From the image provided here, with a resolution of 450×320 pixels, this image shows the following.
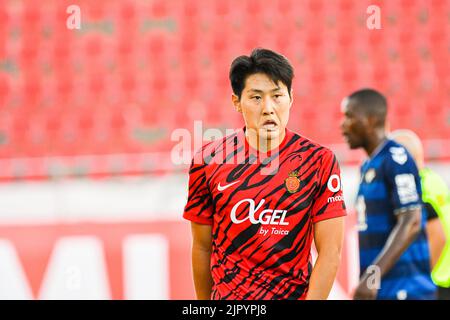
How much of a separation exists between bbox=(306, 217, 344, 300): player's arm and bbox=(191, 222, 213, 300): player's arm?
446mm

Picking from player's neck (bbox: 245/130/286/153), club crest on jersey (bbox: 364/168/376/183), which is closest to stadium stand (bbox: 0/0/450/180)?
club crest on jersey (bbox: 364/168/376/183)

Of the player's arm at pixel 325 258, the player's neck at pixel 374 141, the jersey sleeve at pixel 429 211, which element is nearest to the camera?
the player's arm at pixel 325 258

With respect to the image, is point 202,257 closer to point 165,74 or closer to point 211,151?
point 211,151

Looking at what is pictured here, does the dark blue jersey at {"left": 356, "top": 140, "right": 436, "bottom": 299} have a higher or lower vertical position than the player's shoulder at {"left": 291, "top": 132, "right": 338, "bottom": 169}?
lower

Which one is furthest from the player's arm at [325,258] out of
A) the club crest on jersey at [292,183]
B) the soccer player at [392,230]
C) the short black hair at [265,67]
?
the soccer player at [392,230]

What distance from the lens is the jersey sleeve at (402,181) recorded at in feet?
13.6

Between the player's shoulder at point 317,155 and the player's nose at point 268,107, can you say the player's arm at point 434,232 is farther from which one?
the player's nose at point 268,107

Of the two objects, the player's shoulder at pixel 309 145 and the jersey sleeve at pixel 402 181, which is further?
the jersey sleeve at pixel 402 181

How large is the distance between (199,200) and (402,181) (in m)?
1.44

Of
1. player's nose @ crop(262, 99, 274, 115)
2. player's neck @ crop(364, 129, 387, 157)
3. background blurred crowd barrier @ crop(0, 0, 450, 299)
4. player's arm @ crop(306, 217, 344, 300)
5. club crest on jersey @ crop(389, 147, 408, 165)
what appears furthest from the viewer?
background blurred crowd barrier @ crop(0, 0, 450, 299)

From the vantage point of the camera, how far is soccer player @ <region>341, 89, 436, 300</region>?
4055 millimetres

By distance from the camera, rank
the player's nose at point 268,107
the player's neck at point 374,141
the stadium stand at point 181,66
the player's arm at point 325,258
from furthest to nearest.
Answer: the stadium stand at point 181,66 < the player's neck at point 374,141 < the player's nose at point 268,107 < the player's arm at point 325,258

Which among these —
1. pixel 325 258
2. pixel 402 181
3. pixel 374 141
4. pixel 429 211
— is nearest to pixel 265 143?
pixel 325 258

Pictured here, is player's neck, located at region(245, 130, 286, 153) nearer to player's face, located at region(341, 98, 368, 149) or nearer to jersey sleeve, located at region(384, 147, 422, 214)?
jersey sleeve, located at region(384, 147, 422, 214)
